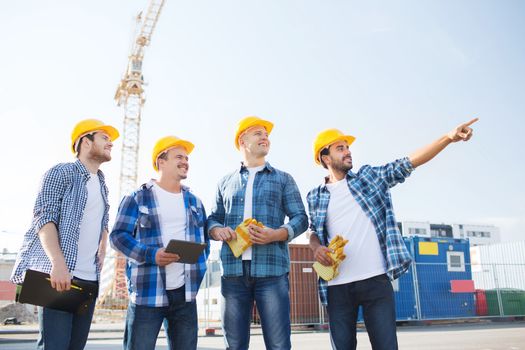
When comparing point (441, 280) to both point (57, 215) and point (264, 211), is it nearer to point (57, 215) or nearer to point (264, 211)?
point (264, 211)

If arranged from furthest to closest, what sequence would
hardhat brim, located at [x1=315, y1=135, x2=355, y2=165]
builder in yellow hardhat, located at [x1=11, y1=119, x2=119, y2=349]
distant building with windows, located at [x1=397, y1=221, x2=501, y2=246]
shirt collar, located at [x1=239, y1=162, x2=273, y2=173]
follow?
distant building with windows, located at [x1=397, y1=221, x2=501, y2=246]
hardhat brim, located at [x1=315, y1=135, x2=355, y2=165]
shirt collar, located at [x1=239, y1=162, x2=273, y2=173]
builder in yellow hardhat, located at [x1=11, y1=119, x2=119, y2=349]

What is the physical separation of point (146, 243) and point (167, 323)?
0.58 metres

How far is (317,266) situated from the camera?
3400 millimetres

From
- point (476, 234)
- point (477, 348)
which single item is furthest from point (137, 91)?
point (476, 234)

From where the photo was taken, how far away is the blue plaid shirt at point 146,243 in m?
3.08

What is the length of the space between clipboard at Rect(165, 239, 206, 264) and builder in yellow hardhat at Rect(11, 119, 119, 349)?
63cm

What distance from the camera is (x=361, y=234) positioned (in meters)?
3.41

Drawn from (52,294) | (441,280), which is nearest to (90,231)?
(52,294)

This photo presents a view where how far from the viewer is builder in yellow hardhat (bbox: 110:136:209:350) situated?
305cm

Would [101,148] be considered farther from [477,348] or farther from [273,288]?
[477,348]

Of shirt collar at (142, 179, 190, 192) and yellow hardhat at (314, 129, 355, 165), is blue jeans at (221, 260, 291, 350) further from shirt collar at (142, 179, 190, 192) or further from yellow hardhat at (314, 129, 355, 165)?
yellow hardhat at (314, 129, 355, 165)

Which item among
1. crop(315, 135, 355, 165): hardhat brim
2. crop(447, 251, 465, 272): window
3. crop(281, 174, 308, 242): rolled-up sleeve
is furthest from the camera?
crop(447, 251, 465, 272): window

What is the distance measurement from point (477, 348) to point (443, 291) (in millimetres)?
8484

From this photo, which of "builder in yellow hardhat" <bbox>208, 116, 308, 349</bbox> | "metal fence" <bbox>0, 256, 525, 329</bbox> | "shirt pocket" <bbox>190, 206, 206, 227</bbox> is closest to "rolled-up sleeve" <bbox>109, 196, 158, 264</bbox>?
"shirt pocket" <bbox>190, 206, 206, 227</bbox>
